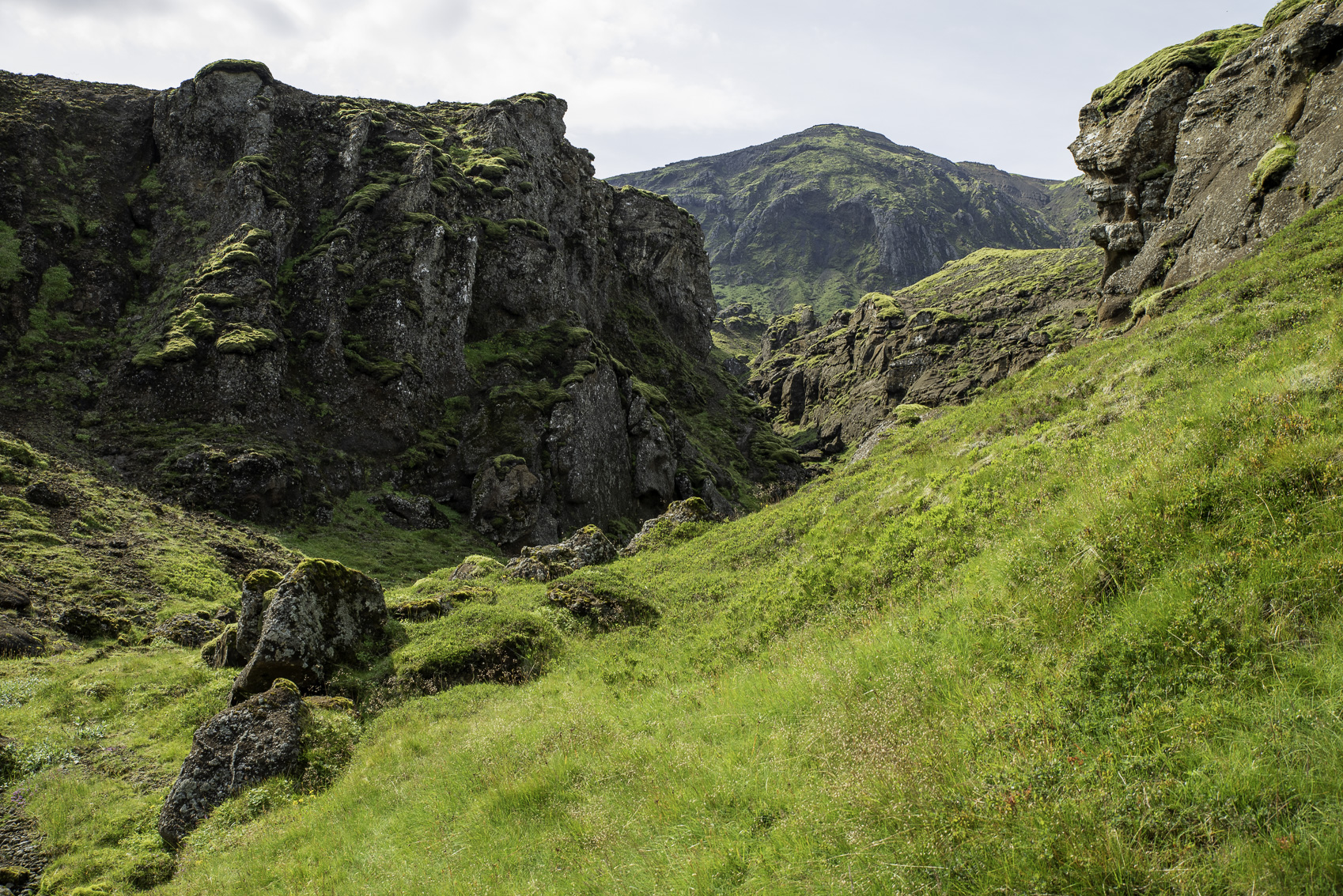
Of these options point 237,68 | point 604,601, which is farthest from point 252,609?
point 237,68

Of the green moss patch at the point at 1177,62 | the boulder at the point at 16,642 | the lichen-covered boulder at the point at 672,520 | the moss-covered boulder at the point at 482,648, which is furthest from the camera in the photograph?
the green moss patch at the point at 1177,62

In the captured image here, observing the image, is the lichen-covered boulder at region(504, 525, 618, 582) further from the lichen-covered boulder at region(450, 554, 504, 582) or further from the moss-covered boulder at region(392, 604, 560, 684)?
the moss-covered boulder at region(392, 604, 560, 684)

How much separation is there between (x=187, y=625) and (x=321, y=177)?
52.5 meters

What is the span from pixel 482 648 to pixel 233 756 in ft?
18.7

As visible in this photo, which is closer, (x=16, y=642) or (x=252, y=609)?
(x=252, y=609)

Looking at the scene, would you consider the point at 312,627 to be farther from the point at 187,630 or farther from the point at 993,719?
the point at 993,719

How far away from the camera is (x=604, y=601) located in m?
18.6

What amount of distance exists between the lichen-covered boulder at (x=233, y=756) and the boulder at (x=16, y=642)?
12.7 m

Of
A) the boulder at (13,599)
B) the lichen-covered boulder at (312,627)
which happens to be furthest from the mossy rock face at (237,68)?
the lichen-covered boulder at (312,627)

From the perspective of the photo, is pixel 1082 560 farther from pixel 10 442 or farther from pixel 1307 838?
pixel 10 442

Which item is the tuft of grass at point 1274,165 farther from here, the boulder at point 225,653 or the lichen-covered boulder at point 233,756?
the boulder at point 225,653

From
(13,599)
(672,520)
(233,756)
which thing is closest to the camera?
(233,756)

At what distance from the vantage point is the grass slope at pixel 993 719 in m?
4.09

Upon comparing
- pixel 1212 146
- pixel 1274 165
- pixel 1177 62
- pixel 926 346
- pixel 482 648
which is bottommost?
pixel 482 648
